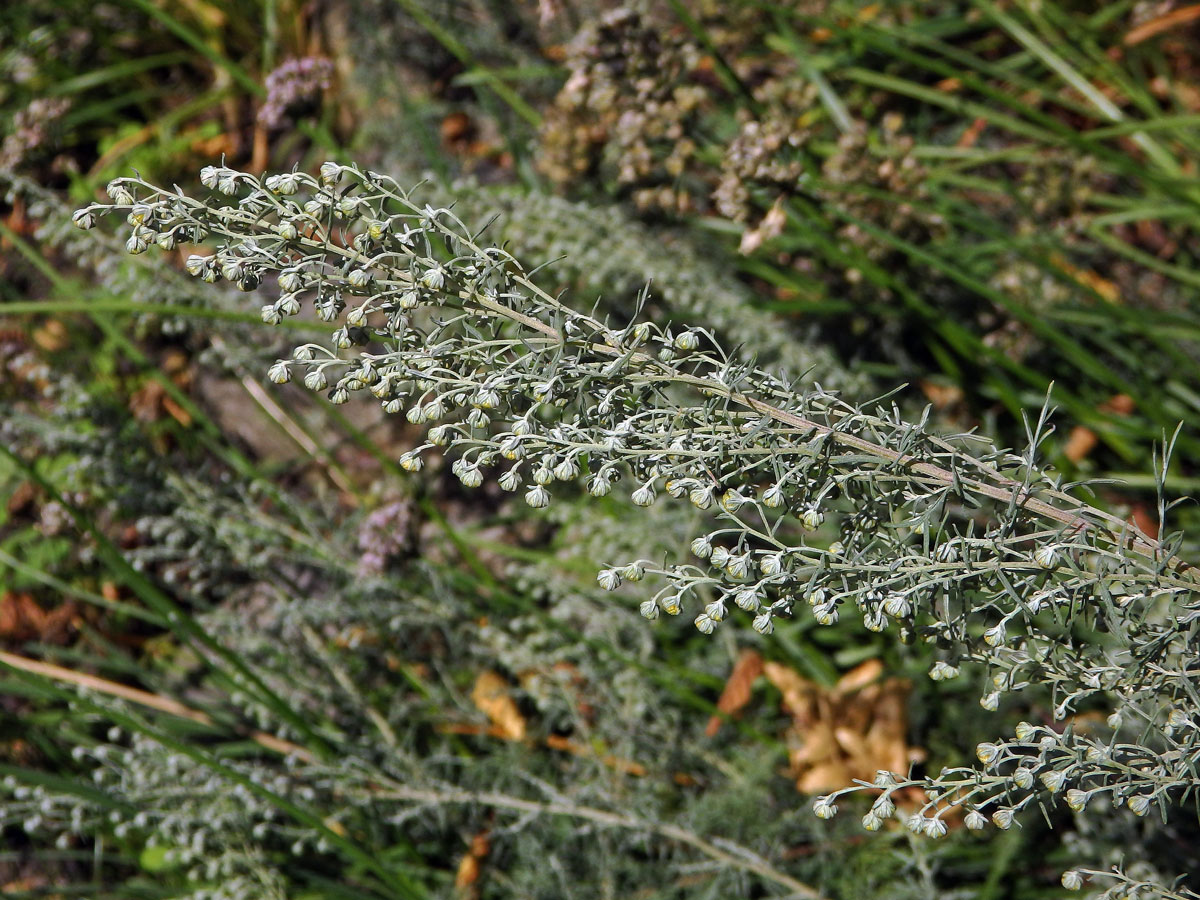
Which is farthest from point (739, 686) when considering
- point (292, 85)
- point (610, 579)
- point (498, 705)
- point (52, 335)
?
point (52, 335)

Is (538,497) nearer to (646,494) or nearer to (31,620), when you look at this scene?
(646,494)

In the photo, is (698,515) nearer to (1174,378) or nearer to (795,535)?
(795,535)

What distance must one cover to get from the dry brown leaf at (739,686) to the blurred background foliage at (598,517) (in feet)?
0.04

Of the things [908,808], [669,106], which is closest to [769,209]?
[669,106]

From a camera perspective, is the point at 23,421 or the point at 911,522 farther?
the point at 23,421

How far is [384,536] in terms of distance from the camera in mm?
2320

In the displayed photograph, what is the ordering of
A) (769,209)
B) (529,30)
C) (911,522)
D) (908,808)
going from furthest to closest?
(529,30), (908,808), (769,209), (911,522)

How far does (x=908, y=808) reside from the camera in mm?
2244

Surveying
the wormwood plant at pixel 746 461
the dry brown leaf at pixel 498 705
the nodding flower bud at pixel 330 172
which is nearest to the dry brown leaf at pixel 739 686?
the dry brown leaf at pixel 498 705

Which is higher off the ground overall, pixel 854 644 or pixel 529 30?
pixel 529 30

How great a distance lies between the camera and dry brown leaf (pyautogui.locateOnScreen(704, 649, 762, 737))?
2287 mm

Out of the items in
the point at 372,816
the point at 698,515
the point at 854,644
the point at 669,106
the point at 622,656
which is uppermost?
the point at 669,106

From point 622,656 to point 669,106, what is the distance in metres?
1.18

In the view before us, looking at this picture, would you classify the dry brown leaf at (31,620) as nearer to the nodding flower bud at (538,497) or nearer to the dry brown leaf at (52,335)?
the dry brown leaf at (52,335)
